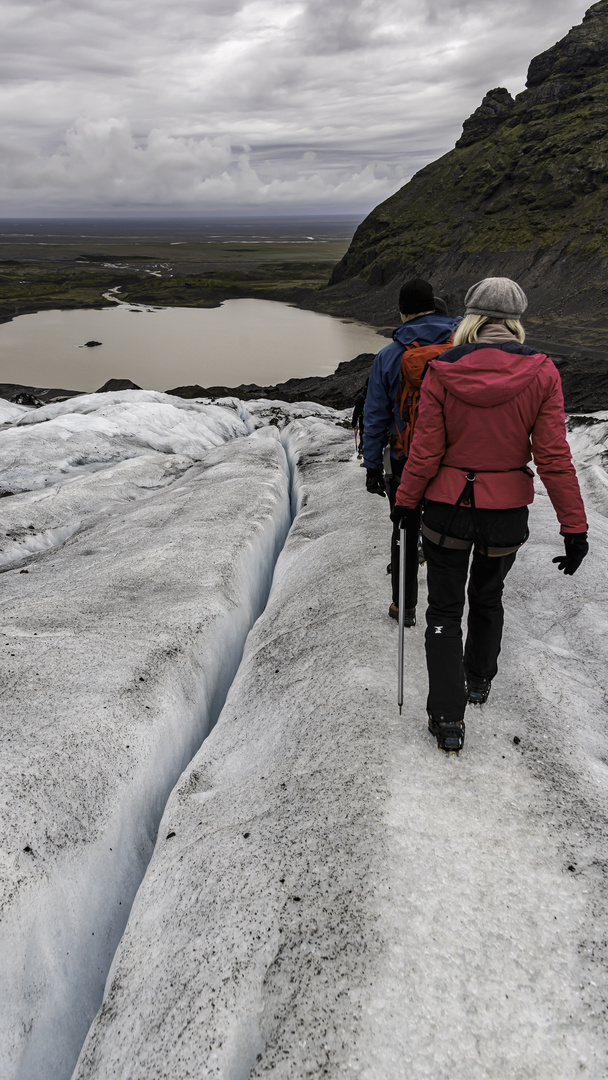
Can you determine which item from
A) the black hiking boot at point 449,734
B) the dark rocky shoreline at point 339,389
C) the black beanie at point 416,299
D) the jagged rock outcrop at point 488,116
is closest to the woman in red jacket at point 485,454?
the black hiking boot at point 449,734

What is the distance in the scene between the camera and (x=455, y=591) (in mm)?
3408

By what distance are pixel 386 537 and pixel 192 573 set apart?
2.50m

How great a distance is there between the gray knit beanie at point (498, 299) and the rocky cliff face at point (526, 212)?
43.9 m

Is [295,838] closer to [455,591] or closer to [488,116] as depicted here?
[455,591]

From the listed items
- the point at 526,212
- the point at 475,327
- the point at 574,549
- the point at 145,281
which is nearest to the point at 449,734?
the point at 574,549

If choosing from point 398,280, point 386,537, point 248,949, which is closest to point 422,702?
point 248,949

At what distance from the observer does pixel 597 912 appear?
2.76m

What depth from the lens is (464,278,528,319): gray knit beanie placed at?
308cm

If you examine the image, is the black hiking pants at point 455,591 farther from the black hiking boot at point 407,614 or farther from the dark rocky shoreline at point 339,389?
the dark rocky shoreline at point 339,389

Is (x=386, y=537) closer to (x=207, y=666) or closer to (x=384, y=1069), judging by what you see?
(x=207, y=666)

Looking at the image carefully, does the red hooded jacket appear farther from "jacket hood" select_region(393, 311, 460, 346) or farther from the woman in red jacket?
"jacket hood" select_region(393, 311, 460, 346)

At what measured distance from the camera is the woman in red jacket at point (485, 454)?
9.81ft

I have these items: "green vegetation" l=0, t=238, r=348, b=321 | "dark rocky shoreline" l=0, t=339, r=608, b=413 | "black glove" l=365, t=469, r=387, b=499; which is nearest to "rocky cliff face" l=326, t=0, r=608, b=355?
"dark rocky shoreline" l=0, t=339, r=608, b=413

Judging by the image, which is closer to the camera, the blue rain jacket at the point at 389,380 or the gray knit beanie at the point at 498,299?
the gray knit beanie at the point at 498,299
